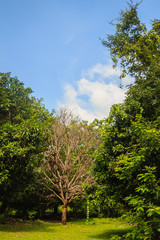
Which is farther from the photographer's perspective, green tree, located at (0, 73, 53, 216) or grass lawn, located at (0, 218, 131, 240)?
green tree, located at (0, 73, 53, 216)

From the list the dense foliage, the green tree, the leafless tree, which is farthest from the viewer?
the leafless tree

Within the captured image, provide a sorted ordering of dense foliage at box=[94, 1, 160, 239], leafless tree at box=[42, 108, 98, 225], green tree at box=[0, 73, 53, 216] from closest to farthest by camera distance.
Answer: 1. dense foliage at box=[94, 1, 160, 239]
2. green tree at box=[0, 73, 53, 216]
3. leafless tree at box=[42, 108, 98, 225]

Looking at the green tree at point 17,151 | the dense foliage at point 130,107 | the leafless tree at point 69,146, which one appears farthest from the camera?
the leafless tree at point 69,146

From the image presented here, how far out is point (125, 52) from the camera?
19672mm

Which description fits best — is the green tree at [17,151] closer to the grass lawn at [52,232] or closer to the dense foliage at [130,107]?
the grass lawn at [52,232]

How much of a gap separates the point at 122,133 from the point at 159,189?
23.5 ft

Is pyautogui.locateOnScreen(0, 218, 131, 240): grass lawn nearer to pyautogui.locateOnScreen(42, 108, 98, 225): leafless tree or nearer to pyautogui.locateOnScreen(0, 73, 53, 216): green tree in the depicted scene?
pyautogui.locateOnScreen(0, 73, 53, 216): green tree

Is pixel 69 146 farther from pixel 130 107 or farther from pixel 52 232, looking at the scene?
pixel 130 107

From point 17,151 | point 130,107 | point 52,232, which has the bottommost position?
point 52,232

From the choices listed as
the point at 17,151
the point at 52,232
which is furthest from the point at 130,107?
the point at 52,232

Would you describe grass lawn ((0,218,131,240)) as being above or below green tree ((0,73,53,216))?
below

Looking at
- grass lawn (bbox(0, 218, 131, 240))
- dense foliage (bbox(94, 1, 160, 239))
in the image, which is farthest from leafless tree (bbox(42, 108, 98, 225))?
dense foliage (bbox(94, 1, 160, 239))

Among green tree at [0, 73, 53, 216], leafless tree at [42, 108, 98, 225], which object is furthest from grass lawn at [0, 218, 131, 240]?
leafless tree at [42, 108, 98, 225]

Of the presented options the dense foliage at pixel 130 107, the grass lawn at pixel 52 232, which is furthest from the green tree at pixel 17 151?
the dense foliage at pixel 130 107
